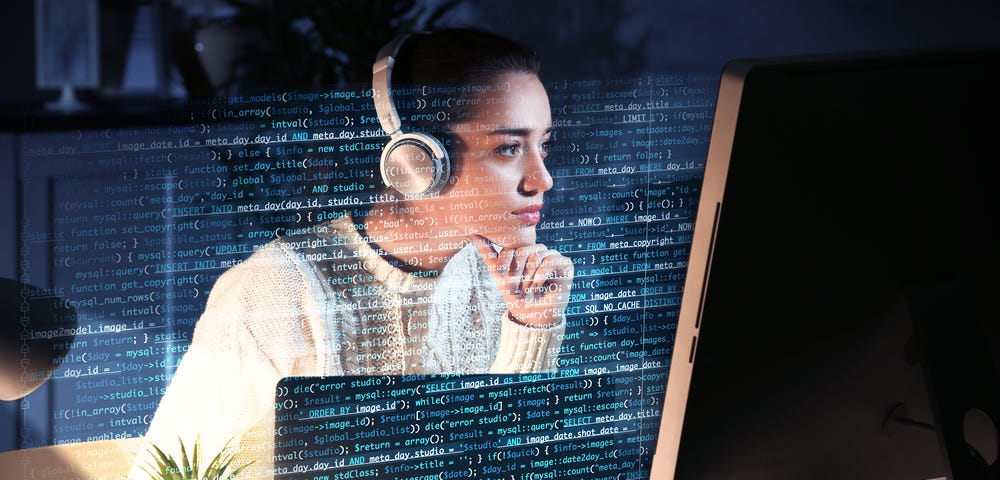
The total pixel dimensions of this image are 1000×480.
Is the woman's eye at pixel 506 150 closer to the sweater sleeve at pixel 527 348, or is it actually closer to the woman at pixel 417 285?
the woman at pixel 417 285

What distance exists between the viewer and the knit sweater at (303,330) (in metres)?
1.04

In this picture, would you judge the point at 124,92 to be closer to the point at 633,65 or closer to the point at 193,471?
the point at 193,471

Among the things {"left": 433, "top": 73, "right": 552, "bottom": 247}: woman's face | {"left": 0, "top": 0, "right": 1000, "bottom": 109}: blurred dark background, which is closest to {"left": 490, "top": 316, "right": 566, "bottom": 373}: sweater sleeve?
{"left": 433, "top": 73, "right": 552, "bottom": 247}: woman's face

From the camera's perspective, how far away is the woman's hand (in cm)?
116

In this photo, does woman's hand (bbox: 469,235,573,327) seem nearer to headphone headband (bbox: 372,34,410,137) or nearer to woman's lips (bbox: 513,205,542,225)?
woman's lips (bbox: 513,205,542,225)

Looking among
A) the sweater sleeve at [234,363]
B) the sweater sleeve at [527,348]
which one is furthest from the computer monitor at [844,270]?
the sweater sleeve at [234,363]

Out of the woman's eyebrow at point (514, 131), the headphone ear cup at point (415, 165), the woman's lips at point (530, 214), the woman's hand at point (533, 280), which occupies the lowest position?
the woman's hand at point (533, 280)

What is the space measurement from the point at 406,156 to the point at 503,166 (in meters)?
0.12

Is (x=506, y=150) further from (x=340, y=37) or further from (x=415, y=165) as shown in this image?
(x=340, y=37)

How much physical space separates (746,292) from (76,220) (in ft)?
2.19

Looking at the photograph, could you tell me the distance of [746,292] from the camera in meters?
0.77

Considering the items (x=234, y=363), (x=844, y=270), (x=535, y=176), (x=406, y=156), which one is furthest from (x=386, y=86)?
(x=844, y=270)

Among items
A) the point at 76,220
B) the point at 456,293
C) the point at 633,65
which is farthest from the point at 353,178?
the point at 633,65

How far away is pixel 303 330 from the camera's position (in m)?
1.07
